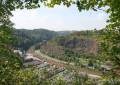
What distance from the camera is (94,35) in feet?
68.8

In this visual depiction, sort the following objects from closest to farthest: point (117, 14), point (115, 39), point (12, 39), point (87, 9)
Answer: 1. point (87, 9)
2. point (117, 14)
3. point (115, 39)
4. point (12, 39)

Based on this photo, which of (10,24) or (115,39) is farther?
(10,24)

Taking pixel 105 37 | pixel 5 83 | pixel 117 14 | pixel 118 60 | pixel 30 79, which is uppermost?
pixel 117 14

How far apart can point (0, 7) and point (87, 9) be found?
516cm

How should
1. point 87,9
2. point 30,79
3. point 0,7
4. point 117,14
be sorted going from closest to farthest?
point 87,9, point 117,14, point 0,7, point 30,79

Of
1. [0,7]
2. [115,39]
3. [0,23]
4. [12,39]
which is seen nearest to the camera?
[0,7]

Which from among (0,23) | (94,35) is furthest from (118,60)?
(0,23)

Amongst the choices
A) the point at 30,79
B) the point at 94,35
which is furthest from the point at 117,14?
the point at 30,79

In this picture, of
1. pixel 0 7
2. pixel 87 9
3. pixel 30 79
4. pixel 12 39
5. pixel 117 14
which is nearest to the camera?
pixel 87 9

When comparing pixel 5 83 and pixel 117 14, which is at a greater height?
pixel 117 14

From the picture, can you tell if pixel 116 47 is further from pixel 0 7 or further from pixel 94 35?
pixel 0 7

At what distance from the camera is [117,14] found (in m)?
16.0

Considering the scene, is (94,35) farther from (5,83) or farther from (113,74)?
(5,83)

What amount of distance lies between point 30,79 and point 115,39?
5320 centimetres
